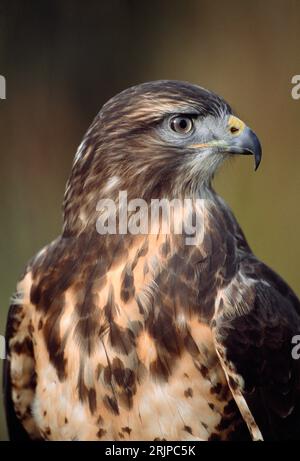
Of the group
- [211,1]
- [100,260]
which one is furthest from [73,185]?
[211,1]

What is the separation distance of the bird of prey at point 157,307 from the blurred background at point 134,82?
0.23 m

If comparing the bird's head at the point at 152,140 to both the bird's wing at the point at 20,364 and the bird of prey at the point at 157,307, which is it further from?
the bird's wing at the point at 20,364

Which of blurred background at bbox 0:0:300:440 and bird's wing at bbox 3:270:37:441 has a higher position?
blurred background at bbox 0:0:300:440

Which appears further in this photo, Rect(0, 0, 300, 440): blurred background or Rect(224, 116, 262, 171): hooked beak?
Rect(0, 0, 300, 440): blurred background

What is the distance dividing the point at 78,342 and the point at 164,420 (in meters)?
0.26

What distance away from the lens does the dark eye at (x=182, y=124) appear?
1.85 m

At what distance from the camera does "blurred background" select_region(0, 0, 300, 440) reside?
2.12 metres

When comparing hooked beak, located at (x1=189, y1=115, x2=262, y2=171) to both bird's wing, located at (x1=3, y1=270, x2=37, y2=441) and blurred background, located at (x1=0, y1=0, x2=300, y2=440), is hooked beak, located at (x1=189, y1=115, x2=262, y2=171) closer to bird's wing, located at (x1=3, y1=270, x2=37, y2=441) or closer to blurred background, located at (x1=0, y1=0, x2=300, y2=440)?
blurred background, located at (x1=0, y1=0, x2=300, y2=440)

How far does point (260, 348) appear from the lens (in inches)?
71.4

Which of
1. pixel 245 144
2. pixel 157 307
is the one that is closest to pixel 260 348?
pixel 157 307

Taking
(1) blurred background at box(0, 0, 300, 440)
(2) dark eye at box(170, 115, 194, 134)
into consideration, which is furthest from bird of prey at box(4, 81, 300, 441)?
(1) blurred background at box(0, 0, 300, 440)

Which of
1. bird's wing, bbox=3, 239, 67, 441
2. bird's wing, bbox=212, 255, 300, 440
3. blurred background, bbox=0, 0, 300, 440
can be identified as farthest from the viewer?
blurred background, bbox=0, 0, 300, 440

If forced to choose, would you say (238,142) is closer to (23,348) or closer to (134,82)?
(134,82)

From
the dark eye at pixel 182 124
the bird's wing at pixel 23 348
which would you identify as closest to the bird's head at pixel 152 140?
the dark eye at pixel 182 124
